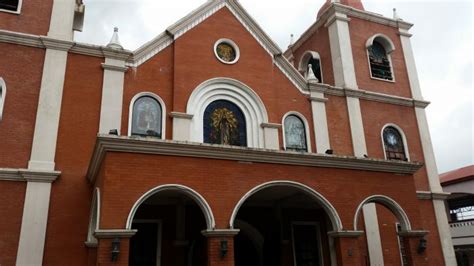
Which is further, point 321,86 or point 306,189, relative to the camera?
point 321,86

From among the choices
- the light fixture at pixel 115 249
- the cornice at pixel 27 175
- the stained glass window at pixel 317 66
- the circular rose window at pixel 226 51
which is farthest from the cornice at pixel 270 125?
the light fixture at pixel 115 249

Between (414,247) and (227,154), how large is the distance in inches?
218

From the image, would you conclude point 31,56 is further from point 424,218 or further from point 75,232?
point 424,218

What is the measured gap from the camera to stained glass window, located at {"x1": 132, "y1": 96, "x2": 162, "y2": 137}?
12757mm

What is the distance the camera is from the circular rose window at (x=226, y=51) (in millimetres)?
14555

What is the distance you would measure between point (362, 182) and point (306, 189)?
175 centimetres

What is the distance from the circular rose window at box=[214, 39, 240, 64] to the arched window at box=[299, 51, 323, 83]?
4.68m

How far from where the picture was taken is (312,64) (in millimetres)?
19109

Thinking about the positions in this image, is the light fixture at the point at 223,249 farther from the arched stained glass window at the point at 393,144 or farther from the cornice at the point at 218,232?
the arched stained glass window at the point at 393,144

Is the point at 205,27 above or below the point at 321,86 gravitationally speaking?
above

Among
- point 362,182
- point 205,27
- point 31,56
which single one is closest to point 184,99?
point 205,27

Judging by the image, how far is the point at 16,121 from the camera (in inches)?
457

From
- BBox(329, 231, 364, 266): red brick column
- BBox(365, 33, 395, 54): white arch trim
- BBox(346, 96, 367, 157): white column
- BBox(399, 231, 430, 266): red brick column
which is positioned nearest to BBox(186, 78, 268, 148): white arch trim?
BBox(346, 96, 367, 157): white column

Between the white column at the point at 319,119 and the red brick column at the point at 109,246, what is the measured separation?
8.08 metres
